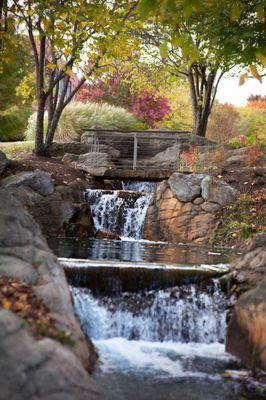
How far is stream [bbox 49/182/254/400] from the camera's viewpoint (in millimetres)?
5223

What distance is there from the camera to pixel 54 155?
67.1 ft

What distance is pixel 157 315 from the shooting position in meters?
6.98

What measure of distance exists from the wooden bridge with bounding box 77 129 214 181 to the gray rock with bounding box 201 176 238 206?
196 inches

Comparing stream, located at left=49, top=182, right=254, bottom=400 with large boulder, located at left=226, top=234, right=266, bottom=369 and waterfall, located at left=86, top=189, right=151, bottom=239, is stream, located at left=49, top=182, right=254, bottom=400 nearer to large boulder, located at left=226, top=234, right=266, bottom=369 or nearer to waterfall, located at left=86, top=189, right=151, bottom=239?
large boulder, located at left=226, top=234, right=266, bottom=369

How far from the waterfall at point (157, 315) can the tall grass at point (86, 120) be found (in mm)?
17228

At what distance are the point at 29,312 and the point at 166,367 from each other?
186 centimetres

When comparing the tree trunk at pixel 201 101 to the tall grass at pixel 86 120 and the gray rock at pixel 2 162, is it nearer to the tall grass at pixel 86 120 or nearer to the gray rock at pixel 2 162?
the tall grass at pixel 86 120

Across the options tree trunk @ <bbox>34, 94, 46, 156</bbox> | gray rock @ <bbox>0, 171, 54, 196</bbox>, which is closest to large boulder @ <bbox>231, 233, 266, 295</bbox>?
gray rock @ <bbox>0, 171, 54, 196</bbox>

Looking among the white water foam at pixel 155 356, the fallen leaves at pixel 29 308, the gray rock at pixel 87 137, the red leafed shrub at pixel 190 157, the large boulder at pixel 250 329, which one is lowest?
the white water foam at pixel 155 356

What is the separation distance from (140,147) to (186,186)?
8.07 metres

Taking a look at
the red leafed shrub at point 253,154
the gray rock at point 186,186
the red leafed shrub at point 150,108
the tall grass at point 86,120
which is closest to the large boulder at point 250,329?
the gray rock at point 186,186

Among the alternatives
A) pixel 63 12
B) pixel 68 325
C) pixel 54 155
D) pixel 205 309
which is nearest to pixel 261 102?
pixel 54 155

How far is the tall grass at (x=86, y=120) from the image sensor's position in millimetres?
24281

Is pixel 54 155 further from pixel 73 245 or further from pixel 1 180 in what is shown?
pixel 73 245
